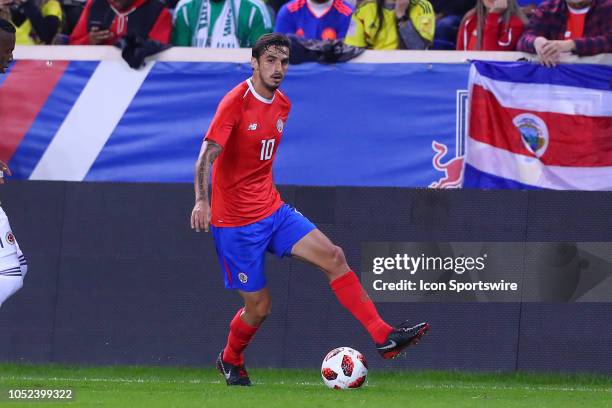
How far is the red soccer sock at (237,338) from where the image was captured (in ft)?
31.2

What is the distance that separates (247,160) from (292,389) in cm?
171

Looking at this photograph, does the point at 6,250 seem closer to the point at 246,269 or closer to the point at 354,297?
the point at 246,269

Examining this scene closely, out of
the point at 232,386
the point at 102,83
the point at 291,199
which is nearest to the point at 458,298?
the point at 291,199

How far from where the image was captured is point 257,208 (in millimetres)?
9250

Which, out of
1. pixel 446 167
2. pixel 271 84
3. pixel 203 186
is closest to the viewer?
pixel 203 186

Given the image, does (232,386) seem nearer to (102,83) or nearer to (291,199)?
(291,199)

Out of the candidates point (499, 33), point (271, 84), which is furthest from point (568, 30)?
point (271, 84)

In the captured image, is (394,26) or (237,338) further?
(394,26)

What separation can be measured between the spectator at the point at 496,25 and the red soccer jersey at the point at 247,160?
353 cm

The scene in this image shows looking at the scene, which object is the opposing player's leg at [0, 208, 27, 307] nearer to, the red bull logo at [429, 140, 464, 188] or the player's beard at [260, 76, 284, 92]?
the player's beard at [260, 76, 284, 92]

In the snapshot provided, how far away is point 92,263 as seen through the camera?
11727 mm

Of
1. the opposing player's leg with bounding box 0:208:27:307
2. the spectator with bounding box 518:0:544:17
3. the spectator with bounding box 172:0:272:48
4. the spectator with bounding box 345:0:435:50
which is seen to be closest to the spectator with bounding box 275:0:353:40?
the spectator with bounding box 345:0:435:50

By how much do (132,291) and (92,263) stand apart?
18.2 inches

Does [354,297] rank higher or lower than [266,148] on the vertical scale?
lower
